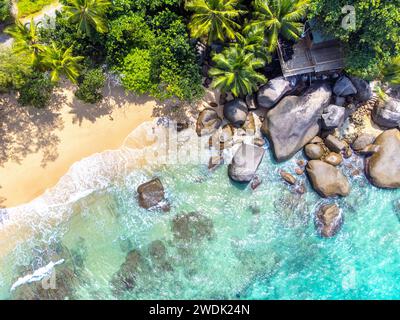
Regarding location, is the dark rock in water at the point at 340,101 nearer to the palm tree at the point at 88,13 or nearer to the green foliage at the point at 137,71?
the green foliage at the point at 137,71

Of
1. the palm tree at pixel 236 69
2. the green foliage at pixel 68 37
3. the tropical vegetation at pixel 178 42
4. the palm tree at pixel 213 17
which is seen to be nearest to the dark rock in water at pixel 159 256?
the tropical vegetation at pixel 178 42

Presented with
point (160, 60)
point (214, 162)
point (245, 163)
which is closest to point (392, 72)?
point (245, 163)

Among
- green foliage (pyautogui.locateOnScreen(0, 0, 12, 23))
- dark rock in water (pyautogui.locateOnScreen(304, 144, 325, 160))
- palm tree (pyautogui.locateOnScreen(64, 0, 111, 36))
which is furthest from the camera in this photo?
dark rock in water (pyautogui.locateOnScreen(304, 144, 325, 160))

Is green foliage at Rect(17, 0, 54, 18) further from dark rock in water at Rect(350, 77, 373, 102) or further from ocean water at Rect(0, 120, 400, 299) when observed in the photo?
dark rock in water at Rect(350, 77, 373, 102)

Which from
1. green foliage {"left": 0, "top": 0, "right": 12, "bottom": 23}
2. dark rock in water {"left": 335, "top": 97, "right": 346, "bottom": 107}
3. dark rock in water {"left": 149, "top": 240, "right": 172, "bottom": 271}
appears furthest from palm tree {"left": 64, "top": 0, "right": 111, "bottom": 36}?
dark rock in water {"left": 335, "top": 97, "right": 346, "bottom": 107}

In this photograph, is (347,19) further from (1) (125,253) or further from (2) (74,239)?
(2) (74,239)

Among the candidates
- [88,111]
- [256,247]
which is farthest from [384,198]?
[88,111]
